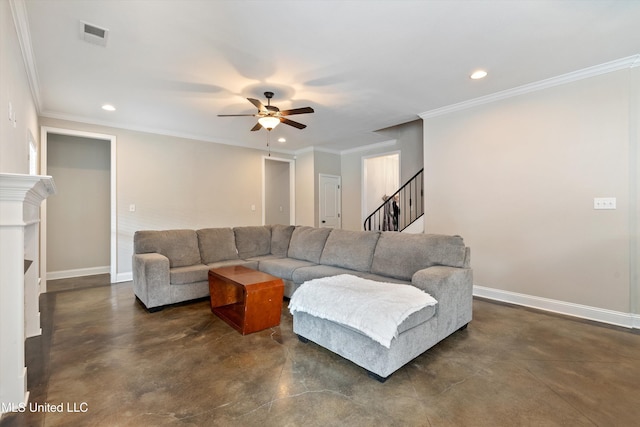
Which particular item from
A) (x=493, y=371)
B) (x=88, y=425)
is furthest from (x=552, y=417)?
(x=88, y=425)

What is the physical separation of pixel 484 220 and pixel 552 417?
2.56 metres

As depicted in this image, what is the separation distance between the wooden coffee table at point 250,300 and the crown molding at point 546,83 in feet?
10.8

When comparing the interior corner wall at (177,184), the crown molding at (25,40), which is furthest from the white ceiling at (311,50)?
the interior corner wall at (177,184)

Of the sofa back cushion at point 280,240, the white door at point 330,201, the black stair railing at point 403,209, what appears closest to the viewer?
the sofa back cushion at point 280,240

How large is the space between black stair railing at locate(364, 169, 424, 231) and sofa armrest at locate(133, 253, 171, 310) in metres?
3.86

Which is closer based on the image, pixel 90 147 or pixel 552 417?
pixel 552 417

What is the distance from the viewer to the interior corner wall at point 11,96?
188cm

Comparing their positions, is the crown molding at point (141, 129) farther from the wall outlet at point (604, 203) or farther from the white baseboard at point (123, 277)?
the wall outlet at point (604, 203)

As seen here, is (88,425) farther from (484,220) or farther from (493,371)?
(484,220)

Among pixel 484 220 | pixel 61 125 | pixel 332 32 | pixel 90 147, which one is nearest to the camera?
pixel 332 32

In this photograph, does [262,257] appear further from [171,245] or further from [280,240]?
[171,245]

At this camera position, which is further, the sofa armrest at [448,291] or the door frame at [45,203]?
the door frame at [45,203]

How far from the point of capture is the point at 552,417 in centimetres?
160

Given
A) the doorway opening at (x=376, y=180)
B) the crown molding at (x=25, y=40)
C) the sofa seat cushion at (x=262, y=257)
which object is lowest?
the sofa seat cushion at (x=262, y=257)
